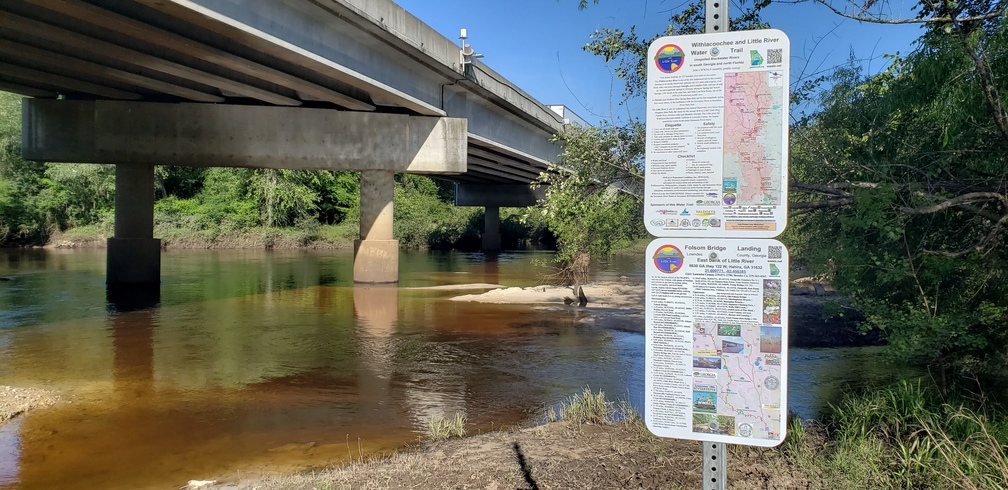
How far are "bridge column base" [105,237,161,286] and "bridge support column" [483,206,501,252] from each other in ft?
104

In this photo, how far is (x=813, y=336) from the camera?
14.1 m

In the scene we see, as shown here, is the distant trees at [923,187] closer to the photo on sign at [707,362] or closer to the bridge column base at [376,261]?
the photo on sign at [707,362]

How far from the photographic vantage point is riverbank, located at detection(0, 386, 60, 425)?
835cm

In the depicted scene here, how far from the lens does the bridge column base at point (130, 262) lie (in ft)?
73.0

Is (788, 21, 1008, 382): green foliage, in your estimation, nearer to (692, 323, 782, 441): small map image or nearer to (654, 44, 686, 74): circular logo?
(654, 44, 686, 74): circular logo

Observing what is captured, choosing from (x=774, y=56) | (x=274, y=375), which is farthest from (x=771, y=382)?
(x=274, y=375)

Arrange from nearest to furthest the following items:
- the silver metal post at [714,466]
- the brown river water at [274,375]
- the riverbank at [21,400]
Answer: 1. the silver metal post at [714,466]
2. the brown river water at [274,375]
3. the riverbank at [21,400]

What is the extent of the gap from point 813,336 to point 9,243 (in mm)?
48374

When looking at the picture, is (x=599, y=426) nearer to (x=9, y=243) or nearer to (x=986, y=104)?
(x=986, y=104)

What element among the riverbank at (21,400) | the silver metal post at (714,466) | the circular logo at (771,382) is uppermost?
the circular logo at (771,382)

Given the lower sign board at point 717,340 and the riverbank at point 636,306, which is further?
the riverbank at point 636,306

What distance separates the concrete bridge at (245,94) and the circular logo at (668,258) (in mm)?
11090

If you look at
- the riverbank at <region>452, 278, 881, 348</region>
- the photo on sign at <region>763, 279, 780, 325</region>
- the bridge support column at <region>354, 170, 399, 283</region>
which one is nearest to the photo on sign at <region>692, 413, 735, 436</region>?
the photo on sign at <region>763, 279, 780, 325</region>

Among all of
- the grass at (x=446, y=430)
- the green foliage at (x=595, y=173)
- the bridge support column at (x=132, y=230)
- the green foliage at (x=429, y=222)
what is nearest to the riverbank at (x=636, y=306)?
the green foliage at (x=595, y=173)
